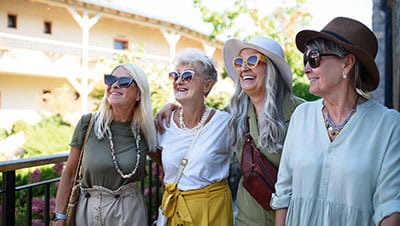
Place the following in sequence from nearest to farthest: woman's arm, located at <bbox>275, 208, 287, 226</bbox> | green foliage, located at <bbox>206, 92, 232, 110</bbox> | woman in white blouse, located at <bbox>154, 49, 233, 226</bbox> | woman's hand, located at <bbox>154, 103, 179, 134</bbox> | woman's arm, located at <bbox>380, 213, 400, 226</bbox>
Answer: woman's arm, located at <bbox>380, 213, 400, 226</bbox>
woman's arm, located at <bbox>275, 208, 287, 226</bbox>
woman in white blouse, located at <bbox>154, 49, 233, 226</bbox>
woman's hand, located at <bbox>154, 103, 179, 134</bbox>
green foliage, located at <bbox>206, 92, 232, 110</bbox>

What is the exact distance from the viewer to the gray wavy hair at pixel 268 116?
2.02 metres

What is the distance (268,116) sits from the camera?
2.05 metres

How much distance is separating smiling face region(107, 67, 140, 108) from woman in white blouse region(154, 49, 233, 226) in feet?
0.96

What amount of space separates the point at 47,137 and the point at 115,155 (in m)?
2.17

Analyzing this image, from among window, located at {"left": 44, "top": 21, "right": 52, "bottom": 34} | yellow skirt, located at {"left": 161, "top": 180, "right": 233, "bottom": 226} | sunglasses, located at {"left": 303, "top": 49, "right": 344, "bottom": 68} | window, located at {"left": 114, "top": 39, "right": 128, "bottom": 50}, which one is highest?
window, located at {"left": 114, "top": 39, "right": 128, "bottom": 50}

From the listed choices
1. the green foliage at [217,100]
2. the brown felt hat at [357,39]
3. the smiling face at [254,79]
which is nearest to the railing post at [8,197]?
the smiling face at [254,79]

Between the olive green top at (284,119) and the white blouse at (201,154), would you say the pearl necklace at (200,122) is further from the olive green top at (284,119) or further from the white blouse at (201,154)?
the olive green top at (284,119)

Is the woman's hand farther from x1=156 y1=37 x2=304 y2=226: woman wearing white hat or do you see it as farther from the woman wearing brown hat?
→ the woman wearing brown hat

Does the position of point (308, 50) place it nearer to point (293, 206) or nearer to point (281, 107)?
point (281, 107)

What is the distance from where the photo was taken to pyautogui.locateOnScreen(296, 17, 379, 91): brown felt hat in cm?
152

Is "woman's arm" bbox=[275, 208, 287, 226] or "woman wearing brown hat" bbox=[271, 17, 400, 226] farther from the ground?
"woman wearing brown hat" bbox=[271, 17, 400, 226]

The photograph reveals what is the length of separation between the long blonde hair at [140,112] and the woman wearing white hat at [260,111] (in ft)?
1.93

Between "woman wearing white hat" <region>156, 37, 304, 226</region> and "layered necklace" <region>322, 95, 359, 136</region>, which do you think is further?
"woman wearing white hat" <region>156, 37, 304, 226</region>

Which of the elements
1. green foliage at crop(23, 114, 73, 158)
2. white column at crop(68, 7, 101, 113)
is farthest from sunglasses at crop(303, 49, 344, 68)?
white column at crop(68, 7, 101, 113)
